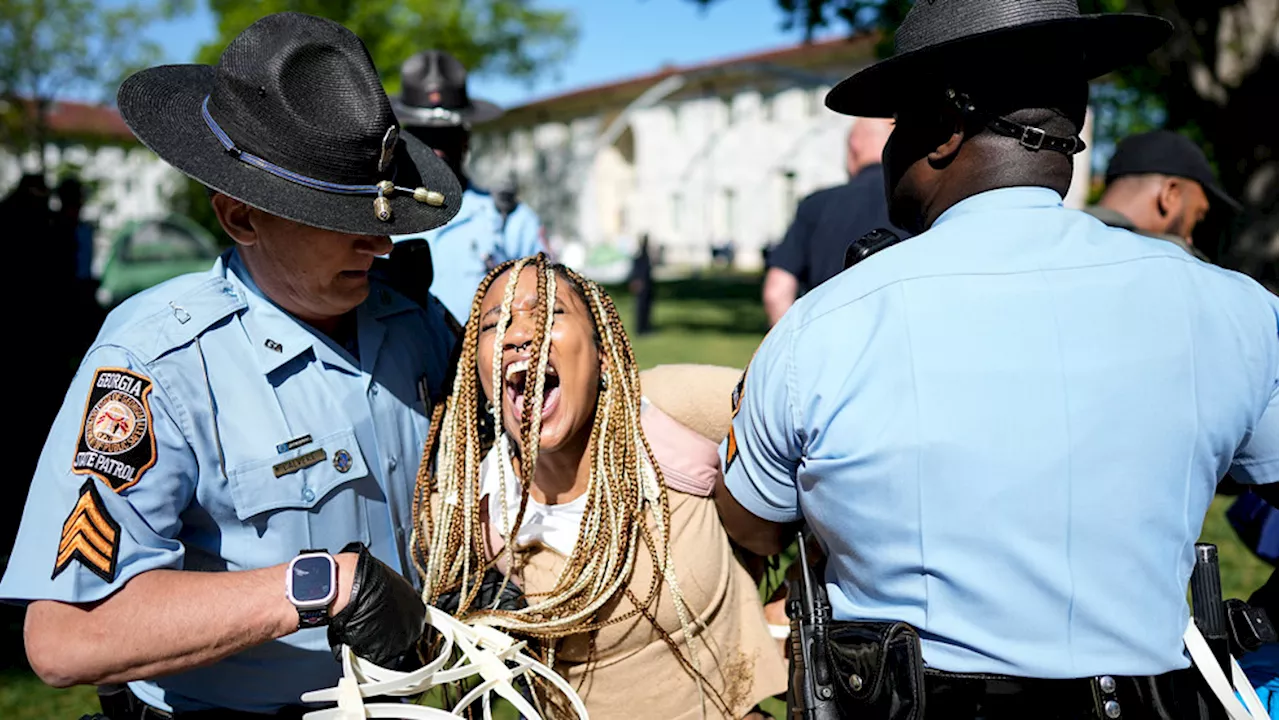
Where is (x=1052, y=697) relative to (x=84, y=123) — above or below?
below

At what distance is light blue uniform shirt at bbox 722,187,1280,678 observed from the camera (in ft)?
5.12

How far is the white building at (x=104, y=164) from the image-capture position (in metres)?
32.4

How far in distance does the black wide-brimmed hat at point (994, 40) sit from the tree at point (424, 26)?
29.8 m

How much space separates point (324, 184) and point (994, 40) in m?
1.29

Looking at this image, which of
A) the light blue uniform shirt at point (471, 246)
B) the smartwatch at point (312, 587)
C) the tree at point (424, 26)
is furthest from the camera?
the tree at point (424, 26)

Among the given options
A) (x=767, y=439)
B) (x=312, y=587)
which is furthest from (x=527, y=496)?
(x=767, y=439)

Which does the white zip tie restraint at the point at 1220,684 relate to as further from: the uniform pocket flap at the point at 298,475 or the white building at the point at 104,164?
the white building at the point at 104,164

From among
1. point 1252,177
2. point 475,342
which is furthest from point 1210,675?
point 1252,177

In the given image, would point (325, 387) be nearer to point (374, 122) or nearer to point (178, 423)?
point (178, 423)

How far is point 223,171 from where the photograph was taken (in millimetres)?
1974

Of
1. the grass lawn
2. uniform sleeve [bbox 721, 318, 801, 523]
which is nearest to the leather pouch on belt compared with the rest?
uniform sleeve [bbox 721, 318, 801, 523]

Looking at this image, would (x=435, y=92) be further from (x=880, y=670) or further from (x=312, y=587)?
(x=880, y=670)

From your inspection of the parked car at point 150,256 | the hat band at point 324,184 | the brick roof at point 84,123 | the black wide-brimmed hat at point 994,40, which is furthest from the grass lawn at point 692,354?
the brick roof at point 84,123

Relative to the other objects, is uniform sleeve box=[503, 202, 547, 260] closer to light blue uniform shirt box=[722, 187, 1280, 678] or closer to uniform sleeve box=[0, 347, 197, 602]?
uniform sleeve box=[0, 347, 197, 602]
